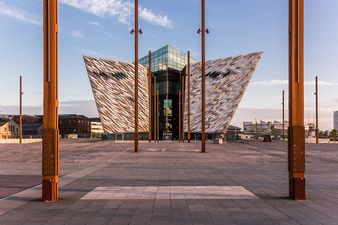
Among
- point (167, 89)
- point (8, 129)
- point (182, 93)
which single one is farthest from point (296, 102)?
point (8, 129)

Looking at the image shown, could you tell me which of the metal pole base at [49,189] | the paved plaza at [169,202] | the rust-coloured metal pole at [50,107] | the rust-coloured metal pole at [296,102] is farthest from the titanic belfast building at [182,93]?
the metal pole base at [49,189]

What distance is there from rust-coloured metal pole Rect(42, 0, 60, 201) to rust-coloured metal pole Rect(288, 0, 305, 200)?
17.7 ft

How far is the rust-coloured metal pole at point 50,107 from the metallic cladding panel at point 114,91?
242 ft

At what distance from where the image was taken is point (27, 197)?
9820 millimetres

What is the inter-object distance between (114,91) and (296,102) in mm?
77179

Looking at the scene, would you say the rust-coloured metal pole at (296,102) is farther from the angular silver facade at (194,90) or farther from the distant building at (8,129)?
the distant building at (8,129)

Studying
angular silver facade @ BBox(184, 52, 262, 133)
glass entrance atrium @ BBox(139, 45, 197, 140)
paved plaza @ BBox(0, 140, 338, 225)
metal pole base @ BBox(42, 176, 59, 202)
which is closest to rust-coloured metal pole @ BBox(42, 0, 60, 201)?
metal pole base @ BBox(42, 176, 59, 202)

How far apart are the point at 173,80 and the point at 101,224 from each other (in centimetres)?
9151

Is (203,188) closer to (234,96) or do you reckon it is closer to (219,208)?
(219,208)

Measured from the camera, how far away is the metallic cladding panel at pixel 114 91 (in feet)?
273

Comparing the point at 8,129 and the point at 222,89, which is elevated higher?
the point at 222,89

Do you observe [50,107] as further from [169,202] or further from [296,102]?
[296,102]

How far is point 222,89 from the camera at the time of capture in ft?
271

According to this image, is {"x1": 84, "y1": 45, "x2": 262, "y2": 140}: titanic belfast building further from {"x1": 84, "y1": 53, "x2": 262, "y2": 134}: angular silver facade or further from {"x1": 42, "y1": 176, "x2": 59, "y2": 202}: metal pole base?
{"x1": 42, "y1": 176, "x2": 59, "y2": 202}: metal pole base
